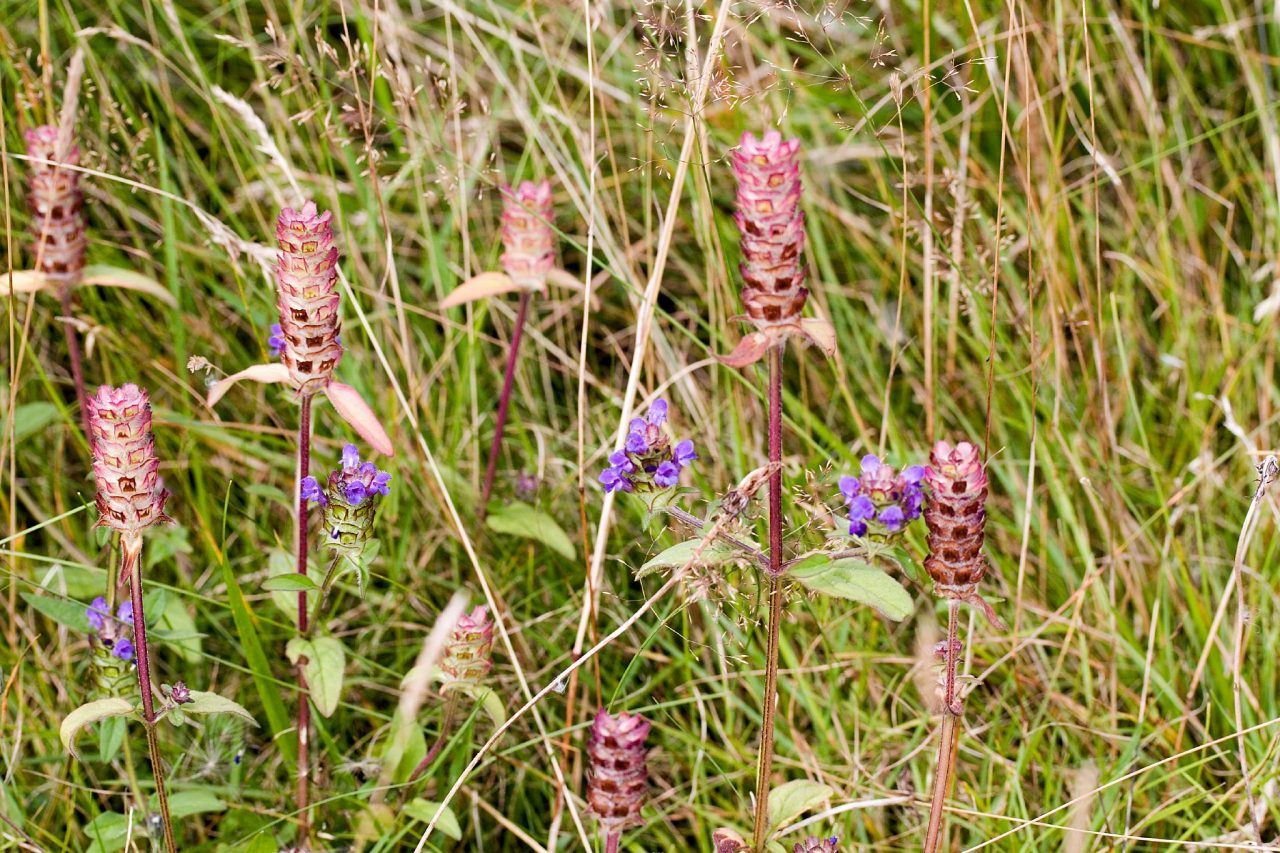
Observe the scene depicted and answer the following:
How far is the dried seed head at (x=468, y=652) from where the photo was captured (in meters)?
2.30

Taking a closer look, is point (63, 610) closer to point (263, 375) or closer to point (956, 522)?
point (263, 375)

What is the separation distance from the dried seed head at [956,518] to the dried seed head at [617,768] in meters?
0.49

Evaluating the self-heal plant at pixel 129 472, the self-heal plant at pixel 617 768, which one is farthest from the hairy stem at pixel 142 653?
the self-heal plant at pixel 617 768

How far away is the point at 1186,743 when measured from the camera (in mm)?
2646

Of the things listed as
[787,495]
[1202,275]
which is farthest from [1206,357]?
[787,495]

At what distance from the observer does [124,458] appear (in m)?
1.88

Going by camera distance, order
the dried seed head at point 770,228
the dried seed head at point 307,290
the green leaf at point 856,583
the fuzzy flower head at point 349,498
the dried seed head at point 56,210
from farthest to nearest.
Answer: the dried seed head at point 56,210 → the fuzzy flower head at point 349,498 → the dried seed head at point 307,290 → the green leaf at point 856,583 → the dried seed head at point 770,228

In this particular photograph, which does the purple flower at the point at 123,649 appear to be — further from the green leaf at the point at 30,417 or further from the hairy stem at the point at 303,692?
the green leaf at the point at 30,417

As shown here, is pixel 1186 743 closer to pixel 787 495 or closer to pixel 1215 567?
pixel 1215 567

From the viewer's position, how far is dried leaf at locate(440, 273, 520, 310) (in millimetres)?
2756

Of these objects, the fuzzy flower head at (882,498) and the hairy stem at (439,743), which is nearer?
the fuzzy flower head at (882,498)

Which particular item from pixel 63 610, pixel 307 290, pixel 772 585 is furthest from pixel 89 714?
pixel 772 585

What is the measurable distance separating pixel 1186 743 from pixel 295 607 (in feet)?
5.63

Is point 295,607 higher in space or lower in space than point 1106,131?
lower
